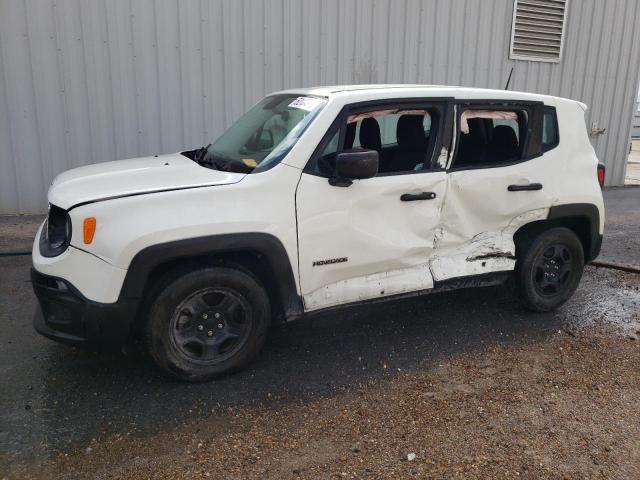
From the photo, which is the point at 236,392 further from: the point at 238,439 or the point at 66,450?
the point at 66,450

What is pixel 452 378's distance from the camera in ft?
12.0

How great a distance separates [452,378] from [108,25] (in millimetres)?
6611

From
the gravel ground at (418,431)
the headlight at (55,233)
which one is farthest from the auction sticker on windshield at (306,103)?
the gravel ground at (418,431)

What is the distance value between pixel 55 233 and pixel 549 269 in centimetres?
377

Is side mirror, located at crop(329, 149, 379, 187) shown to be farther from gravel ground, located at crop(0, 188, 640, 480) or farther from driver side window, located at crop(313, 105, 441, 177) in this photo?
gravel ground, located at crop(0, 188, 640, 480)

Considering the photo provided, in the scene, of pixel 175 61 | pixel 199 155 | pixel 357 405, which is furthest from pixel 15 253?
pixel 357 405

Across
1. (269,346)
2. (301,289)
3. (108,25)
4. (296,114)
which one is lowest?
(269,346)

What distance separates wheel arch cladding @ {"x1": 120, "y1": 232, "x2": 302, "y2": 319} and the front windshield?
537mm

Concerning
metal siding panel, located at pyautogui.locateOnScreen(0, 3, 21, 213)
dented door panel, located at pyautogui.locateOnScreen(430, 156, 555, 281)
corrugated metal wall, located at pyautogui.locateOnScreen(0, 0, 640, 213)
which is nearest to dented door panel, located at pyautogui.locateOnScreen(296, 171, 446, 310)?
dented door panel, located at pyautogui.locateOnScreen(430, 156, 555, 281)

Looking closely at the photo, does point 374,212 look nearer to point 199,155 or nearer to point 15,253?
point 199,155

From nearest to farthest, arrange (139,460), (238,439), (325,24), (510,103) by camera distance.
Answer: (139,460) < (238,439) < (510,103) < (325,24)

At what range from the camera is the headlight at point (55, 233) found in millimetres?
3221

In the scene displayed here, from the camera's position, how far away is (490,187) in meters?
4.19

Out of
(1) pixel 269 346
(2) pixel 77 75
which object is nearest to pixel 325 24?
(2) pixel 77 75
